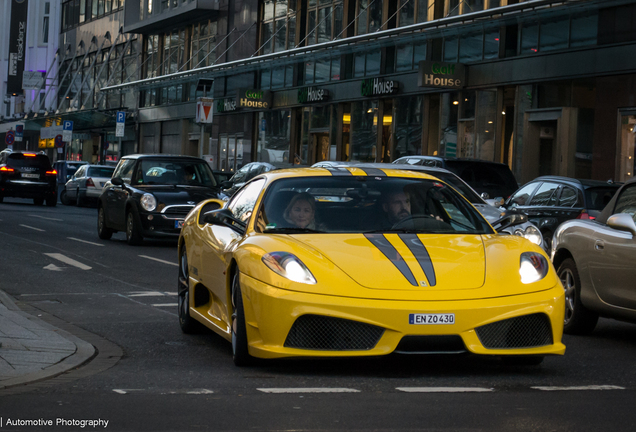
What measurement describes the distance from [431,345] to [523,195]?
33.4ft

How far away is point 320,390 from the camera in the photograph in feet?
18.8

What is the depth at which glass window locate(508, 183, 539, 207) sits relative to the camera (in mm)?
15711

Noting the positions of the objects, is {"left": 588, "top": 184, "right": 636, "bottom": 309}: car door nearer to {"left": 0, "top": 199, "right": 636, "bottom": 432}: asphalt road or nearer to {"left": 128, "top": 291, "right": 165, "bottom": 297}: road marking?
{"left": 0, "top": 199, "right": 636, "bottom": 432}: asphalt road

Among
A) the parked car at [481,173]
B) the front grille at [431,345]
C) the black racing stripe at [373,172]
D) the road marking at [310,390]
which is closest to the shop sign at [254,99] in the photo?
the parked car at [481,173]

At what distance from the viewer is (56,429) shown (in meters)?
4.70

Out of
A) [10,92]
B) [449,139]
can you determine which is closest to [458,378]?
[449,139]

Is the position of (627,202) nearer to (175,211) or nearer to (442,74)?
(175,211)

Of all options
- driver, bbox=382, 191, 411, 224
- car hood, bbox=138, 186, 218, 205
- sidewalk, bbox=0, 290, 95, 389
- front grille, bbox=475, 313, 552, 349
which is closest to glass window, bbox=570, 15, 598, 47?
car hood, bbox=138, 186, 218, 205

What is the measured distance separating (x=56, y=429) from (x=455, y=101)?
26.0 meters

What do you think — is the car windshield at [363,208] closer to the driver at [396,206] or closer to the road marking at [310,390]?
Answer: the driver at [396,206]

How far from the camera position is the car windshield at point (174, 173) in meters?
18.7

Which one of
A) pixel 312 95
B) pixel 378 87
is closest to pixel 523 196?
pixel 378 87

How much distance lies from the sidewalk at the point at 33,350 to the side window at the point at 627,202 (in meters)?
4.44

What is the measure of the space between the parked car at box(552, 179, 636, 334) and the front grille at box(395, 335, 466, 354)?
7.31 feet
